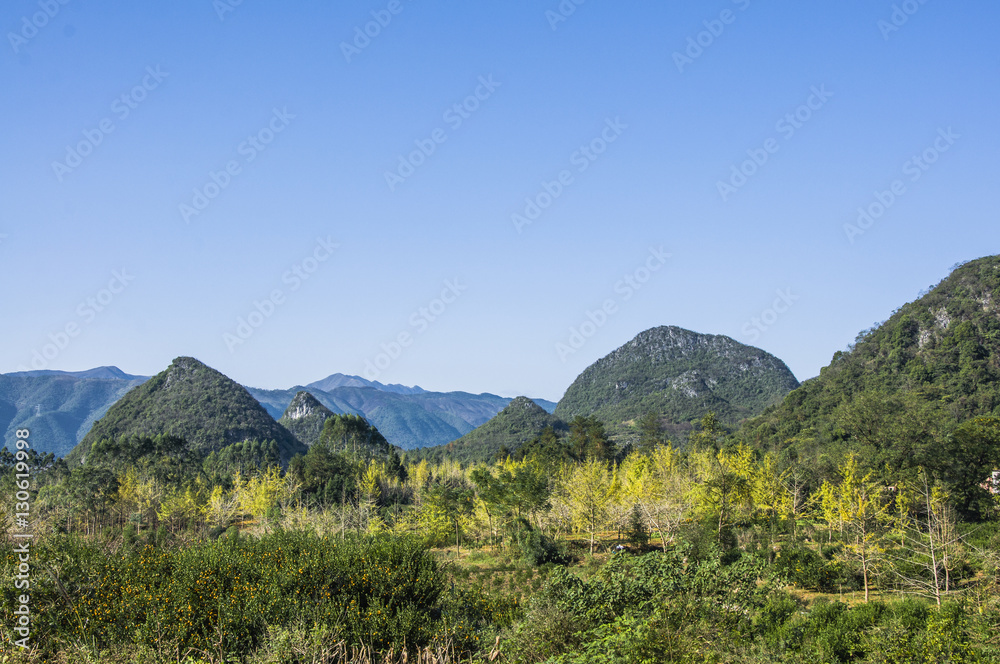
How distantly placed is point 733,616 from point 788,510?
92.1 feet

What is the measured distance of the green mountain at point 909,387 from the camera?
4222 centimetres

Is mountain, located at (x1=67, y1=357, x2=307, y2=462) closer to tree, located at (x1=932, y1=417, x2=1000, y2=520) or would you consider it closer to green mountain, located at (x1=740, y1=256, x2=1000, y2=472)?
green mountain, located at (x1=740, y1=256, x2=1000, y2=472)

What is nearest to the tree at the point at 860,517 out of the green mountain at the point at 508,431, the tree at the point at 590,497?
the tree at the point at 590,497

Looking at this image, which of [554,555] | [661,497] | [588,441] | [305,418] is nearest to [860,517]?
[661,497]

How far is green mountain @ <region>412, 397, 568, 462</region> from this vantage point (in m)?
129

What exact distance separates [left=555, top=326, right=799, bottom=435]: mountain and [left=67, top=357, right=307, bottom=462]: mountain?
7748 centimetres

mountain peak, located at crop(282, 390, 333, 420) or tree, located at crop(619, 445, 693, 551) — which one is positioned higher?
mountain peak, located at crop(282, 390, 333, 420)

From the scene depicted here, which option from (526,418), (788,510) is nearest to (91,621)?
(788,510)

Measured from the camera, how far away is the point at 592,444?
221 feet

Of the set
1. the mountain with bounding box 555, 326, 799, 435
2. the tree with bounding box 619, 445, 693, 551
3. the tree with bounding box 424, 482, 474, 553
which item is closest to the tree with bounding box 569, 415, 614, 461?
the tree with bounding box 619, 445, 693, 551

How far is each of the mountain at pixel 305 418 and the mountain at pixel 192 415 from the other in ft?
124

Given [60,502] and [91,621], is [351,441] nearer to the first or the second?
[60,502]

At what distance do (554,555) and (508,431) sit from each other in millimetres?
110775

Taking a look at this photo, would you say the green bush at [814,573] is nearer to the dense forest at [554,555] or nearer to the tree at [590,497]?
the dense forest at [554,555]
